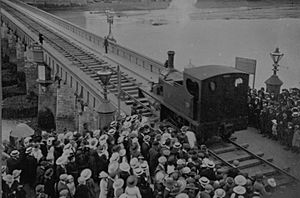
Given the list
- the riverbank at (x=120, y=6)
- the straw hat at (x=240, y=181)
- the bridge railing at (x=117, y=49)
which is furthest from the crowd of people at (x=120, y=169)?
the riverbank at (x=120, y=6)

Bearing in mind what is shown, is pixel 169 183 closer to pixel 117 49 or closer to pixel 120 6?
pixel 117 49

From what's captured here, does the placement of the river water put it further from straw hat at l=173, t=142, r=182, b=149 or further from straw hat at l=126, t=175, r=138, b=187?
straw hat at l=126, t=175, r=138, b=187

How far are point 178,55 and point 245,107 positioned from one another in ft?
20.3

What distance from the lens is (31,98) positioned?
10.3 metres

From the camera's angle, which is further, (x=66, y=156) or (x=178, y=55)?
(x=178, y=55)

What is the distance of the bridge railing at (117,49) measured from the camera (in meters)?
8.69

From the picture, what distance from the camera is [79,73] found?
8008 millimetres

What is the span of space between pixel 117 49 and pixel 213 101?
6271mm

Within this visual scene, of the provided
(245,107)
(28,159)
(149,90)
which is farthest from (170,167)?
(149,90)

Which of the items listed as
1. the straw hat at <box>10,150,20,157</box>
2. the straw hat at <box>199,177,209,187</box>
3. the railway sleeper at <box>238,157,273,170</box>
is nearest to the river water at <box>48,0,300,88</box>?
the railway sleeper at <box>238,157,273,170</box>

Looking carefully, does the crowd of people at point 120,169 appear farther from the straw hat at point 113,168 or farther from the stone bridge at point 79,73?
the stone bridge at point 79,73

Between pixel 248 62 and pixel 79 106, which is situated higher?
pixel 248 62

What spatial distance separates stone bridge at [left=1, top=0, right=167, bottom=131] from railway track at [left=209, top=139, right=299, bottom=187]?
51.5 inches

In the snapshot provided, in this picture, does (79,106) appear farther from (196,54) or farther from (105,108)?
(196,54)
